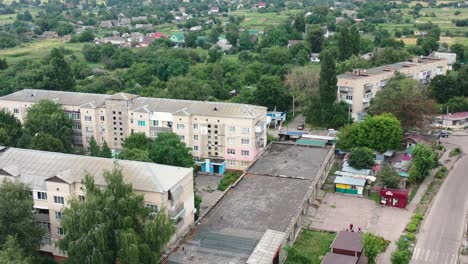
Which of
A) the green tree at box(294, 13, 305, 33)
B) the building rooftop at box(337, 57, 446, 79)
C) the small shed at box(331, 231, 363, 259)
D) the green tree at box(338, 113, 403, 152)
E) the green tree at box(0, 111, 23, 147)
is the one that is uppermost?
the green tree at box(294, 13, 305, 33)

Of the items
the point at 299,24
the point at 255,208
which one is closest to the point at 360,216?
the point at 255,208

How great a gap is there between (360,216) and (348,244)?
5642 mm

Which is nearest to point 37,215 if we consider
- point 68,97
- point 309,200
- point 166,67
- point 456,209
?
point 309,200

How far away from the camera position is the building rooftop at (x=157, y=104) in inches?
1544

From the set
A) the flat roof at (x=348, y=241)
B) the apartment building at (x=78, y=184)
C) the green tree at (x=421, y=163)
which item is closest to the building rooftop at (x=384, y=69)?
the green tree at (x=421, y=163)

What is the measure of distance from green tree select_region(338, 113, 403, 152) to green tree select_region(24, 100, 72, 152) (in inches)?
831

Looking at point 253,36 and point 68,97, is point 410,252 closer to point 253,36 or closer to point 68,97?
point 68,97

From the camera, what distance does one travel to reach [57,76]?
5403 centimetres

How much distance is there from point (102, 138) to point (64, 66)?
1627 centimetres

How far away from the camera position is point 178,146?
3584 centimetres

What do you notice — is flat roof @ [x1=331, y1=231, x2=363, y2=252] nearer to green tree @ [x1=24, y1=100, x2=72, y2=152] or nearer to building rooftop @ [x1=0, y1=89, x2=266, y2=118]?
building rooftop @ [x1=0, y1=89, x2=266, y2=118]

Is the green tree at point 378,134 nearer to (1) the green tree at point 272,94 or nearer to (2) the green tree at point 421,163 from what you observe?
(2) the green tree at point 421,163

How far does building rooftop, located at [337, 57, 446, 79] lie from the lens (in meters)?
50.6

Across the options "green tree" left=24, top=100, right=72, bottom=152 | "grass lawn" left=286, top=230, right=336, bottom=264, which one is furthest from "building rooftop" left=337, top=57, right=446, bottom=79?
"green tree" left=24, top=100, right=72, bottom=152
